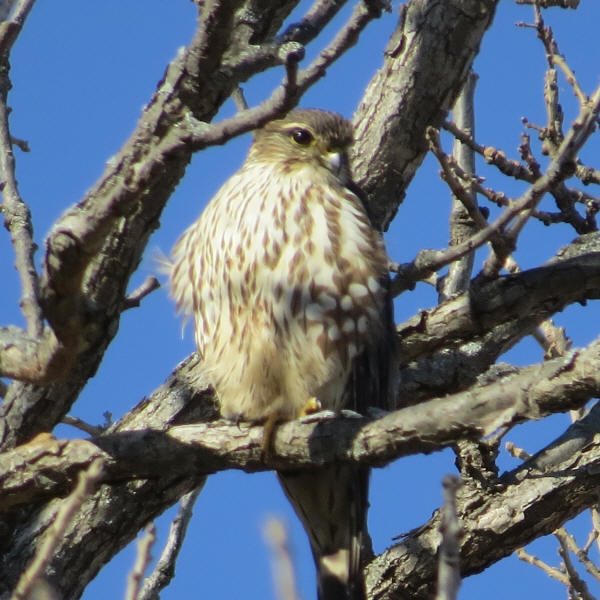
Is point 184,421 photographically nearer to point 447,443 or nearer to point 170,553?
point 170,553

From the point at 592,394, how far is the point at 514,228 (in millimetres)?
803

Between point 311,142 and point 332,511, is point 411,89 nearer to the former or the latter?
point 311,142

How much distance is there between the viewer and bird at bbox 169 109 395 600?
157 inches

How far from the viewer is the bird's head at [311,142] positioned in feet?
14.9

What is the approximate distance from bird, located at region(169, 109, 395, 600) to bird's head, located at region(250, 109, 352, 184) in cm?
19

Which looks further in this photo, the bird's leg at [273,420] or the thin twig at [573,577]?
the thin twig at [573,577]

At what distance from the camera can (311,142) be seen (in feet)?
15.4

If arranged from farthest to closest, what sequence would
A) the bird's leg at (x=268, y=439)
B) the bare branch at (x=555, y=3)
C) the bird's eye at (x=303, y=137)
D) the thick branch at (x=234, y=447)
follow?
1. the bird's eye at (x=303, y=137)
2. the bare branch at (x=555, y=3)
3. the bird's leg at (x=268, y=439)
4. the thick branch at (x=234, y=447)

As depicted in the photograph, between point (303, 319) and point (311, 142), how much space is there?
102 cm

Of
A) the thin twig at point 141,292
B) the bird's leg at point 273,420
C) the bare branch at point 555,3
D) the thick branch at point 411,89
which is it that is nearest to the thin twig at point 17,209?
the thin twig at point 141,292

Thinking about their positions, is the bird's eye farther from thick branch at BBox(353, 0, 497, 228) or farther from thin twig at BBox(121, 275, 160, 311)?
thin twig at BBox(121, 275, 160, 311)

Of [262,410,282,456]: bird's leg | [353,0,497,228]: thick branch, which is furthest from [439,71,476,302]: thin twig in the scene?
[262,410,282,456]: bird's leg

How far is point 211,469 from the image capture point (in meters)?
3.37

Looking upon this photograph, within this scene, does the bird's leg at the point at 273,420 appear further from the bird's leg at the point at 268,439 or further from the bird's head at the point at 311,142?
the bird's head at the point at 311,142
